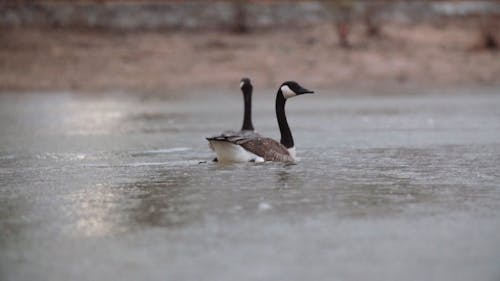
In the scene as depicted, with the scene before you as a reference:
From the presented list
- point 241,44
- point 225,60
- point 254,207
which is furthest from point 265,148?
point 241,44

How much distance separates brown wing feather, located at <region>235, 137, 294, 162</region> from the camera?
32.2 ft

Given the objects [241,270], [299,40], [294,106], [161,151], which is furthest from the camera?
[299,40]

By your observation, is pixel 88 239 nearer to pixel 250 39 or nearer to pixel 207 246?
pixel 207 246

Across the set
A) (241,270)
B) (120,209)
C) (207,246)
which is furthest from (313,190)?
(241,270)

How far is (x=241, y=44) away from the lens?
977 inches

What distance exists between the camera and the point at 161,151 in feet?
38.3

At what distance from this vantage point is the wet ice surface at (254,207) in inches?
221

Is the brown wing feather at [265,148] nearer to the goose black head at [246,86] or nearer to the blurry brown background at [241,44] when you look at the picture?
the goose black head at [246,86]

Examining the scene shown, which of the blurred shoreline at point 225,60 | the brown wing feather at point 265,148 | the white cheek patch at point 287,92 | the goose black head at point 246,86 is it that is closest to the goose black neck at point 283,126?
the white cheek patch at point 287,92

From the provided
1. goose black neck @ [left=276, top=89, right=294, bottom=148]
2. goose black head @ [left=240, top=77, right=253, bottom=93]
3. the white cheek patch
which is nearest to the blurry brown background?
goose black head @ [left=240, top=77, right=253, bottom=93]

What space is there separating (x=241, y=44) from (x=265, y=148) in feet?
49.7

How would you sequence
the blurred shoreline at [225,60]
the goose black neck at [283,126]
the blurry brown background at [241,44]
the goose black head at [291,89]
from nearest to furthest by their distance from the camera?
the goose black neck at [283,126] → the goose black head at [291,89] → the blurred shoreline at [225,60] → the blurry brown background at [241,44]

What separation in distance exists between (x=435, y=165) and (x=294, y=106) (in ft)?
32.4

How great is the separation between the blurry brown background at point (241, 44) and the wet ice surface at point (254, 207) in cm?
877
